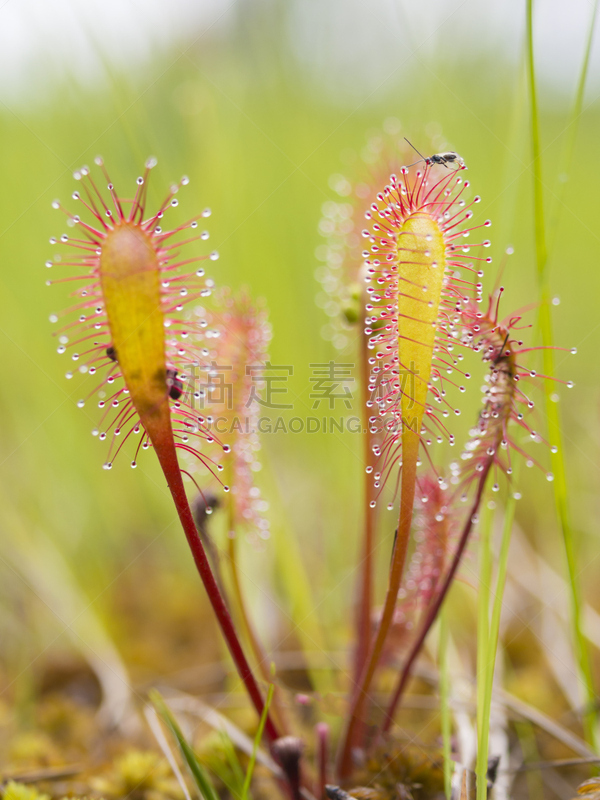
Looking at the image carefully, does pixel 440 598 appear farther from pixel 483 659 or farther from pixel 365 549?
pixel 365 549

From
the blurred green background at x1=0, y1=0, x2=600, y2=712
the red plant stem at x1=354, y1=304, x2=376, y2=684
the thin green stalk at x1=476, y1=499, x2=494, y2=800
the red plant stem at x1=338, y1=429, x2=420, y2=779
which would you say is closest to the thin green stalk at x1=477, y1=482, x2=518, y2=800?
the thin green stalk at x1=476, y1=499, x2=494, y2=800

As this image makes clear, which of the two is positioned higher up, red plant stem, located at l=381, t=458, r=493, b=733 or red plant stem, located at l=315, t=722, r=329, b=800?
red plant stem, located at l=381, t=458, r=493, b=733

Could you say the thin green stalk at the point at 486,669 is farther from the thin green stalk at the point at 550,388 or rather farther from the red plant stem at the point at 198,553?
the red plant stem at the point at 198,553

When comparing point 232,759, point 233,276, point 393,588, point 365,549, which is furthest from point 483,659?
point 233,276

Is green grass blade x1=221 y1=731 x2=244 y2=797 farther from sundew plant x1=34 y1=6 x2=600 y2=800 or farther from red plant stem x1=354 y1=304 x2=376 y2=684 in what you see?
red plant stem x1=354 y1=304 x2=376 y2=684

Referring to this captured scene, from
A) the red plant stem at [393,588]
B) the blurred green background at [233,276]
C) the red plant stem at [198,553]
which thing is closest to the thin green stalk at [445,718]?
the red plant stem at [393,588]

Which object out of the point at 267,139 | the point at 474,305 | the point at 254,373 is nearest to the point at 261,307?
the point at 254,373

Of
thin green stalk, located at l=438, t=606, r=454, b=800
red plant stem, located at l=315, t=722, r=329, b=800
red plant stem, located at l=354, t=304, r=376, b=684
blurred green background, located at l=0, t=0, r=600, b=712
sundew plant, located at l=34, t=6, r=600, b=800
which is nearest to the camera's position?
sundew plant, located at l=34, t=6, r=600, b=800
